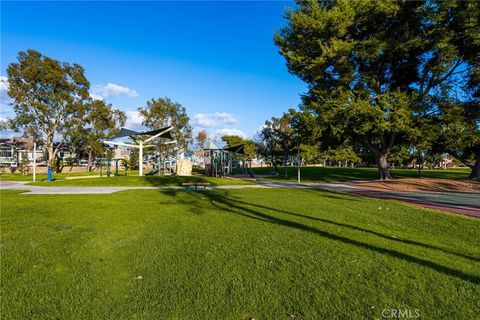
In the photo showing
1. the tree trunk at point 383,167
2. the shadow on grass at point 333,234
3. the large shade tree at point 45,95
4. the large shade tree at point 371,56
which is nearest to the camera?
the shadow on grass at point 333,234

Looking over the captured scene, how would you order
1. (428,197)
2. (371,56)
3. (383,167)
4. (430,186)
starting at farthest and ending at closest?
(383,167), (371,56), (430,186), (428,197)

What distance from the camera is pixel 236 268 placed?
162 inches

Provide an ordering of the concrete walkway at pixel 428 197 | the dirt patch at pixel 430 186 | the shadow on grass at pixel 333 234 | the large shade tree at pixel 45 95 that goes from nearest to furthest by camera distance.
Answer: the shadow on grass at pixel 333 234 → the concrete walkway at pixel 428 197 → the dirt patch at pixel 430 186 → the large shade tree at pixel 45 95

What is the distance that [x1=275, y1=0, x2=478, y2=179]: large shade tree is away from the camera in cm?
1947

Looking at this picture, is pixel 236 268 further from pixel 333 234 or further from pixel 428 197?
pixel 428 197

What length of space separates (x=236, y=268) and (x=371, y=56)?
20.3 meters

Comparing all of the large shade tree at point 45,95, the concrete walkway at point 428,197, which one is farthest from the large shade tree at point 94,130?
the concrete walkway at point 428,197

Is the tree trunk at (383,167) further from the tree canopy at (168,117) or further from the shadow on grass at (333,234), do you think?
the tree canopy at (168,117)

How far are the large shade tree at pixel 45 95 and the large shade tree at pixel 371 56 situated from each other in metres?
31.9

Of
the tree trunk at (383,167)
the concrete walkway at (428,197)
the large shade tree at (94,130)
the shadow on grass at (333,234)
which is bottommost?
the concrete walkway at (428,197)

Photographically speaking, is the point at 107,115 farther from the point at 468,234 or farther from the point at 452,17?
the point at 468,234

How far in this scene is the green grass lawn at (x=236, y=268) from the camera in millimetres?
3068

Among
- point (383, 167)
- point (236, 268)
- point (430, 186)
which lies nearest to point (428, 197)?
point (430, 186)

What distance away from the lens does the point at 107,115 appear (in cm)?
4544
